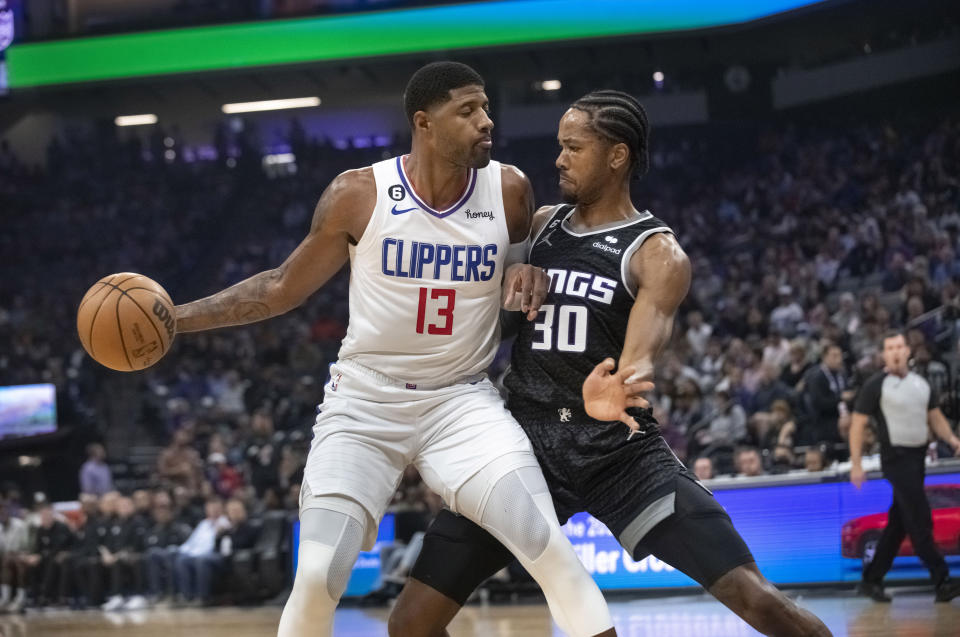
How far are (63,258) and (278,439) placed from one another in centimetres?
1051

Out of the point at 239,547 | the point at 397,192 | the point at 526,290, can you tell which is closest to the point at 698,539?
the point at 526,290

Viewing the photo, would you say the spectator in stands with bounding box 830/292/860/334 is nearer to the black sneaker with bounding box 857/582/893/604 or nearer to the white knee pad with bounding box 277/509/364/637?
the black sneaker with bounding box 857/582/893/604

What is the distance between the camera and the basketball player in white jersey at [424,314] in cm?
378

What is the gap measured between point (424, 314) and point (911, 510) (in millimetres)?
5635

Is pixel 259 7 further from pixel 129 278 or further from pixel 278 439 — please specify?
pixel 129 278

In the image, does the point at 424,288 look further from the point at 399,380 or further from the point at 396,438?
the point at 396,438

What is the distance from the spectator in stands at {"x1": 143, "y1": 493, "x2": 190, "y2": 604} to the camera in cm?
1283

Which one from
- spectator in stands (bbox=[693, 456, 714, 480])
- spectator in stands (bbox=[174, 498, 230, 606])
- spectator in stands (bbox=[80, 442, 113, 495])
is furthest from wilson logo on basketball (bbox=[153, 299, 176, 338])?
spectator in stands (bbox=[80, 442, 113, 495])

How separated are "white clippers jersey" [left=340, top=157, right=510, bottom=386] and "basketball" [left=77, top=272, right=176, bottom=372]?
675 millimetres

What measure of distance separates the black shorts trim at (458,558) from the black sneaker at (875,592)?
5.69 m

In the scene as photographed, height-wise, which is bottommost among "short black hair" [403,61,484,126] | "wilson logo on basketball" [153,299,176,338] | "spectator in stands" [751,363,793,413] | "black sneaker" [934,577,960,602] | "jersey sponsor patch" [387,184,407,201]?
"black sneaker" [934,577,960,602]

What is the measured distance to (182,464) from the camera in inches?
575

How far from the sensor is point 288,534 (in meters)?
12.1

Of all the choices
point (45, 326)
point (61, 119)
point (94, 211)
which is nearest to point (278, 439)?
Answer: point (45, 326)
